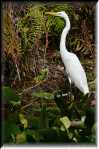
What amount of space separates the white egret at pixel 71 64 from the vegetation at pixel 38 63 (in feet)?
0.07

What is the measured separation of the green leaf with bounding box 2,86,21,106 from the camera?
328cm

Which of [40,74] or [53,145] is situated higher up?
[40,74]

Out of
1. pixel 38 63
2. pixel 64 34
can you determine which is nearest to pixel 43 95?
pixel 38 63

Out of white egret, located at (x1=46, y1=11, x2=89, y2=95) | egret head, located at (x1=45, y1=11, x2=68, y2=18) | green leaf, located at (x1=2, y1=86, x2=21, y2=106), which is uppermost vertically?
egret head, located at (x1=45, y1=11, x2=68, y2=18)

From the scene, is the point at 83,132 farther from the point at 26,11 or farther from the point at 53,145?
the point at 26,11

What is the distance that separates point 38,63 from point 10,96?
8.5 inches

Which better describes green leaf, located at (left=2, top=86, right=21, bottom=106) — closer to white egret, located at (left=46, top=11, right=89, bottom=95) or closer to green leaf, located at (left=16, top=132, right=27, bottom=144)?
green leaf, located at (left=16, top=132, right=27, bottom=144)

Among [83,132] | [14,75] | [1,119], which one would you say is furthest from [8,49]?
[83,132]

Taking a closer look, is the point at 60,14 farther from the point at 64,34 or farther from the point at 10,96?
the point at 10,96

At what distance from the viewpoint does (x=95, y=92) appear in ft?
10.7

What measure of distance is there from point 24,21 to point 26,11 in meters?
0.05

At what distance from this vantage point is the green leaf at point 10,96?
3.28 meters

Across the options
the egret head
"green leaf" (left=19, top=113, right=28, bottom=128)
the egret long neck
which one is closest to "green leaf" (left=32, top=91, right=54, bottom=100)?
"green leaf" (left=19, top=113, right=28, bottom=128)

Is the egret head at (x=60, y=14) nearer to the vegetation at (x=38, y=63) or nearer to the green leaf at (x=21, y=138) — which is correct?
the vegetation at (x=38, y=63)
